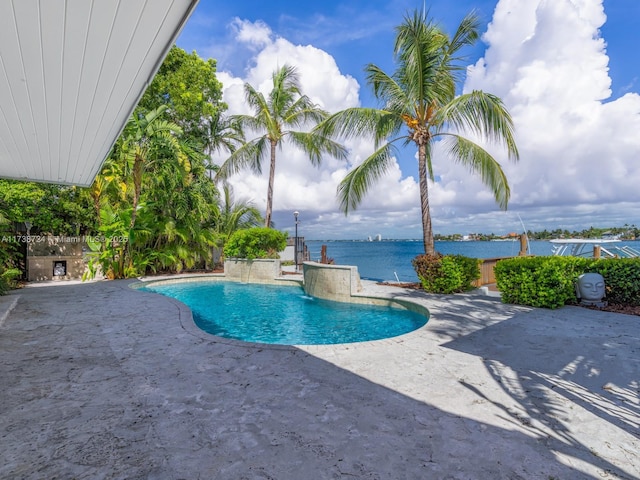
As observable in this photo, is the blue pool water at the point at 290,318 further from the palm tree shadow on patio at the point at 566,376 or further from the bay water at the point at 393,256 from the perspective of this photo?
the bay water at the point at 393,256

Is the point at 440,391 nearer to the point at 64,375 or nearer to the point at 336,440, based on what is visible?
the point at 336,440

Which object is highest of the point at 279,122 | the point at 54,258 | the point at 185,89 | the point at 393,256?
the point at 185,89

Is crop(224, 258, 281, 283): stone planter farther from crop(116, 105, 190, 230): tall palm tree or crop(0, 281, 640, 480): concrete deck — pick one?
crop(0, 281, 640, 480): concrete deck

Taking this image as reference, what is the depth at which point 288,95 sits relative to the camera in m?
17.3

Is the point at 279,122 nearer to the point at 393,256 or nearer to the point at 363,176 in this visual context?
the point at 363,176

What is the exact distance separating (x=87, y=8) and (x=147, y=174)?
13122 millimetres

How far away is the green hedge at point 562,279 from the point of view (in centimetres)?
698

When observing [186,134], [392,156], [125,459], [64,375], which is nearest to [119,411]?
[125,459]

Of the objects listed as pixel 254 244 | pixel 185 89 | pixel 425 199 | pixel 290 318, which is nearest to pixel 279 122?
pixel 185 89

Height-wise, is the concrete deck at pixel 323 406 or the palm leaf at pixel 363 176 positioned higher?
the palm leaf at pixel 363 176

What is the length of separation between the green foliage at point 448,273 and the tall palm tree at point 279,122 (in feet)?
31.1

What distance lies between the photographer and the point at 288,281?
12953mm

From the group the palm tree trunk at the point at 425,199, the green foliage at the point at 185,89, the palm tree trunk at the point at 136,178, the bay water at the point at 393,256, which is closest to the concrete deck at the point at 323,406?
the palm tree trunk at the point at 425,199

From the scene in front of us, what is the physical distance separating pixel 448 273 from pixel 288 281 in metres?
6.27
